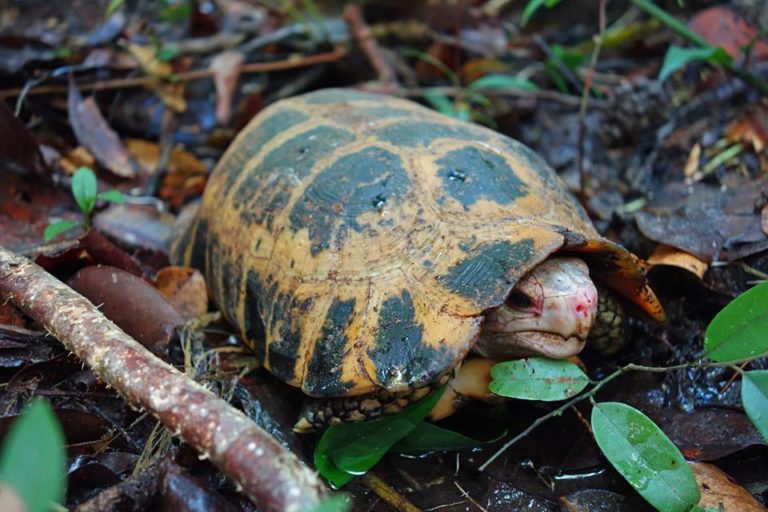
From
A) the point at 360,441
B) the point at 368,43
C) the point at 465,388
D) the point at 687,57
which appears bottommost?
the point at 360,441

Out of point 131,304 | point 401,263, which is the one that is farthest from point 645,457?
point 131,304

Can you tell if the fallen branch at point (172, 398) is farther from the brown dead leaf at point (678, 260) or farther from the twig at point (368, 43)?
the twig at point (368, 43)

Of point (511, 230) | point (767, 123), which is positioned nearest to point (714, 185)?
point (767, 123)

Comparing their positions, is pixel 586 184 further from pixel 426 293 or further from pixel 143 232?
pixel 143 232

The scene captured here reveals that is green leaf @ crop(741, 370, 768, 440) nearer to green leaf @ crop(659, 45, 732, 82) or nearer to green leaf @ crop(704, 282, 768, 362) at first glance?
green leaf @ crop(704, 282, 768, 362)

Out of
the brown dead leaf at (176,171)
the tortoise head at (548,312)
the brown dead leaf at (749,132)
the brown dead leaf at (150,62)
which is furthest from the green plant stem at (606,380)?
the brown dead leaf at (150,62)

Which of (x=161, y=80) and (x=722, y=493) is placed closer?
(x=722, y=493)

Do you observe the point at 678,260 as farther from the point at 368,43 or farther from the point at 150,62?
the point at 150,62
